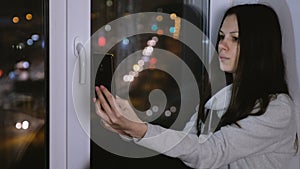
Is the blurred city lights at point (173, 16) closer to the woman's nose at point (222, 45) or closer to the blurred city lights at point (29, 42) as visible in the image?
the woman's nose at point (222, 45)

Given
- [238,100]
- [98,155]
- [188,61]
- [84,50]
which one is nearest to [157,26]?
[188,61]

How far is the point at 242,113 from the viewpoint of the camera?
4.13ft

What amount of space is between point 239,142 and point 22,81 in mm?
735

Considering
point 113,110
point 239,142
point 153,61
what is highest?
point 153,61

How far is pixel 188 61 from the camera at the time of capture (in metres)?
1.43

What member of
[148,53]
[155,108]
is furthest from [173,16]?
[155,108]

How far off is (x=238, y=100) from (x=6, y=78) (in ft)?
2.51

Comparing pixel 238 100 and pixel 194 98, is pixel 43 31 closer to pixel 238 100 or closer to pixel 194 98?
pixel 194 98

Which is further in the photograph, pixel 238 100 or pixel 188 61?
pixel 188 61

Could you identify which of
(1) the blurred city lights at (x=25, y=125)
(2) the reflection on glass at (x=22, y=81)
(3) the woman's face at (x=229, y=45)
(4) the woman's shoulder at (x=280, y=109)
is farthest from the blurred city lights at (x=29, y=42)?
(4) the woman's shoulder at (x=280, y=109)

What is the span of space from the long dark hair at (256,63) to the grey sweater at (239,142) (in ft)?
0.15

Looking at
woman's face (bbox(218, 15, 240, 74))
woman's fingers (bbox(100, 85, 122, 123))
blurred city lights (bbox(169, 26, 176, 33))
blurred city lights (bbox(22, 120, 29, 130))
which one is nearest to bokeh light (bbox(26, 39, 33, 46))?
blurred city lights (bbox(22, 120, 29, 130))

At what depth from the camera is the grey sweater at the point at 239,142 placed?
1167 millimetres

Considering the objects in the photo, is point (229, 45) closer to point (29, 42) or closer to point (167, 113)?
point (167, 113)
